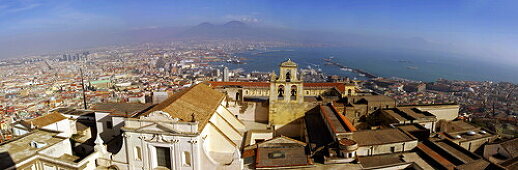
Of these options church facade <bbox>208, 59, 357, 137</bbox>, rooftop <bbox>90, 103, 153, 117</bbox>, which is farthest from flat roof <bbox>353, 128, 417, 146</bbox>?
rooftop <bbox>90, 103, 153, 117</bbox>

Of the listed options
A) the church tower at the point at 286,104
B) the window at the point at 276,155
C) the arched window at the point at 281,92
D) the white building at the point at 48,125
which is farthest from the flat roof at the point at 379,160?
the white building at the point at 48,125

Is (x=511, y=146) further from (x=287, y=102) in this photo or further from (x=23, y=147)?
(x=23, y=147)

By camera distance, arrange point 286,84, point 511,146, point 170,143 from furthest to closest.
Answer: point 286,84
point 511,146
point 170,143

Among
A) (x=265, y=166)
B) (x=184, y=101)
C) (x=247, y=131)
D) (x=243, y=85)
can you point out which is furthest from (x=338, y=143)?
(x=243, y=85)

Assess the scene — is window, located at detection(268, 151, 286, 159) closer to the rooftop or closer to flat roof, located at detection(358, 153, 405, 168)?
flat roof, located at detection(358, 153, 405, 168)

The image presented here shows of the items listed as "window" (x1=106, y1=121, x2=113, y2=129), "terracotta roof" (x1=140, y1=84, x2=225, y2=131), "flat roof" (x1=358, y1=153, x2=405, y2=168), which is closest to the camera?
"terracotta roof" (x1=140, y1=84, x2=225, y2=131)

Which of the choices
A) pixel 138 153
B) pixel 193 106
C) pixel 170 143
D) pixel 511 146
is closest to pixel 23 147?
pixel 138 153
